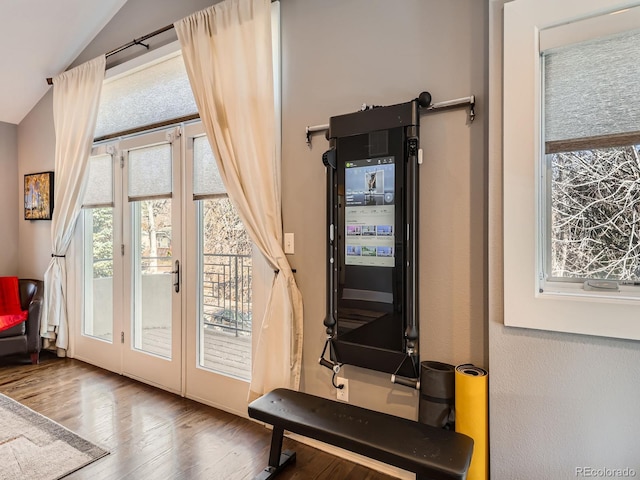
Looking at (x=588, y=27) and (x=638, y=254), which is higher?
(x=588, y=27)

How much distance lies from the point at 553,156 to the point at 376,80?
0.96 metres

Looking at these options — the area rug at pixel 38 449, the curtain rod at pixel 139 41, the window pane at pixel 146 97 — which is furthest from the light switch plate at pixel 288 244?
the curtain rod at pixel 139 41

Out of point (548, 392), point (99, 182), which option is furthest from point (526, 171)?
point (99, 182)

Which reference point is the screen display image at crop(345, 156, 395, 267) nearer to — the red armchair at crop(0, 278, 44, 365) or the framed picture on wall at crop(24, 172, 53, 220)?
the red armchair at crop(0, 278, 44, 365)

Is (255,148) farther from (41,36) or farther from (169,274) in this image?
(41,36)

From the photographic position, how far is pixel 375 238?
74.2 inches

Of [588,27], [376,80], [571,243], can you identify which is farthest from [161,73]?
[571,243]

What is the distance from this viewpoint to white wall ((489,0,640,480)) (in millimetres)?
1348

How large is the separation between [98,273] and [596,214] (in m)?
3.95

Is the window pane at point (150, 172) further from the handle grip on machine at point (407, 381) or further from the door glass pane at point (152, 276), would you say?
the handle grip on machine at point (407, 381)

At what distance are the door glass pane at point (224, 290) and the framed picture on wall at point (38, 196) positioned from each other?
2.33 metres

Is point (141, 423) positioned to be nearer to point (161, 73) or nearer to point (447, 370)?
point (447, 370)

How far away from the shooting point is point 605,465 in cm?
Answer: 137
